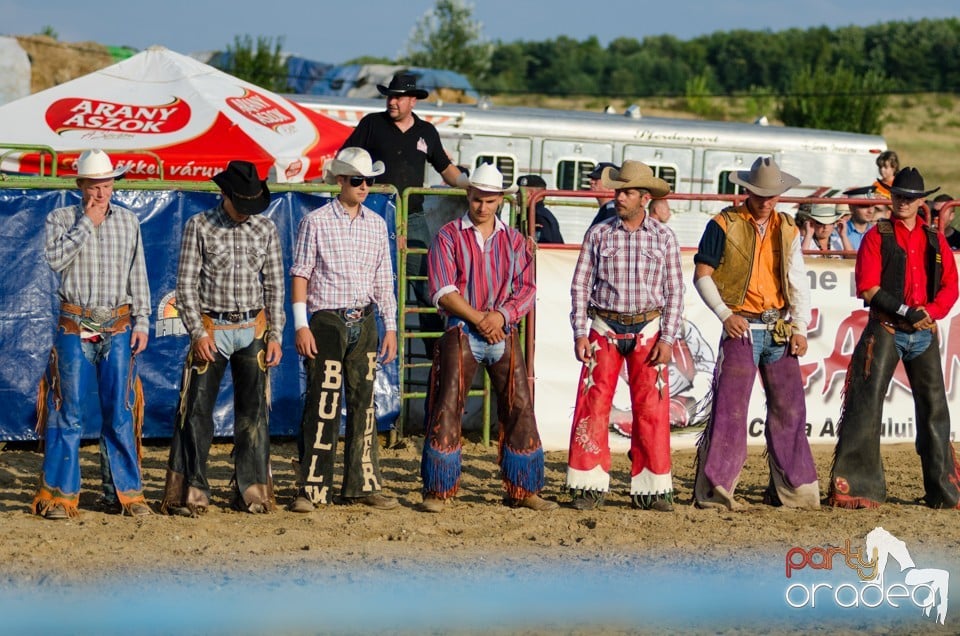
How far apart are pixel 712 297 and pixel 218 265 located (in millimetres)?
2978

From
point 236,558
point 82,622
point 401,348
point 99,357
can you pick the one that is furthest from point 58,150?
point 82,622

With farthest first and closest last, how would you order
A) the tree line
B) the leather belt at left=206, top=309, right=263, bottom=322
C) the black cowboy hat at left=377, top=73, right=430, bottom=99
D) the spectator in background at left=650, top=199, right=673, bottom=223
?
1. the tree line
2. the spectator in background at left=650, top=199, right=673, bottom=223
3. the black cowboy hat at left=377, top=73, right=430, bottom=99
4. the leather belt at left=206, top=309, right=263, bottom=322

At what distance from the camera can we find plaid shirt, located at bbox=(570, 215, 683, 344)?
809 centimetres

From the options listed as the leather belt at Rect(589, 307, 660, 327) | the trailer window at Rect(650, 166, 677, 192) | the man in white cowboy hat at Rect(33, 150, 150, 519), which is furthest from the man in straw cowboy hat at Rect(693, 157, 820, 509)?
the trailer window at Rect(650, 166, 677, 192)

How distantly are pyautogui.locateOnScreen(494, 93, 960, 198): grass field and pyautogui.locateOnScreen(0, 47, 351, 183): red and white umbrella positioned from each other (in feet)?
117

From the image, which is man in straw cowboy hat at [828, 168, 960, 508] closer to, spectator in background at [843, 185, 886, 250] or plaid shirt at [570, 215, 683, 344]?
plaid shirt at [570, 215, 683, 344]

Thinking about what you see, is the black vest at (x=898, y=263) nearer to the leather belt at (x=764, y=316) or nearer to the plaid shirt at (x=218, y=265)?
the leather belt at (x=764, y=316)

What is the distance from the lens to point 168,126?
40.9 ft

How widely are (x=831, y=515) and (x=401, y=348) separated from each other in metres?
3.66

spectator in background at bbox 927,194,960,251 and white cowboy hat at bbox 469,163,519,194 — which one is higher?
white cowboy hat at bbox 469,163,519,194

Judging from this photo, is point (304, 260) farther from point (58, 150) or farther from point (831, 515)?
point (58, 150)

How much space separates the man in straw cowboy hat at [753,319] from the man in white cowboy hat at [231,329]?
2.66 m

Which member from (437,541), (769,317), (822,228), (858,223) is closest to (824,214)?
(822,228)

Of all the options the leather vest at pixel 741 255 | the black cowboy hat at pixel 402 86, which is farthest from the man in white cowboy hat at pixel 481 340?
the black cowboy hat at pixel 402 86
